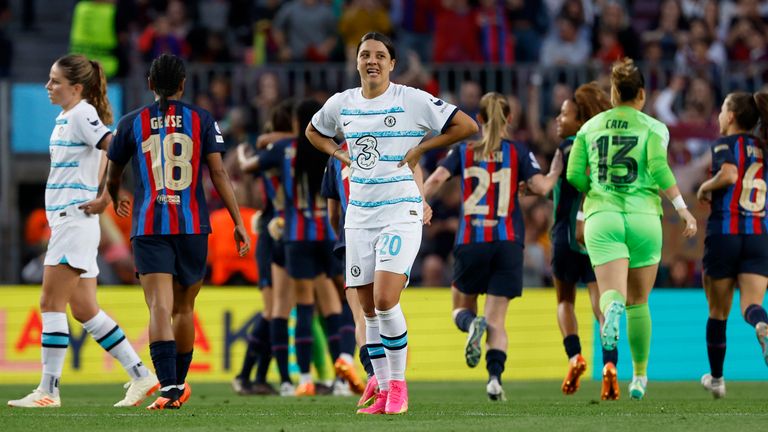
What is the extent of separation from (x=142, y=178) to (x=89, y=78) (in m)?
1.51

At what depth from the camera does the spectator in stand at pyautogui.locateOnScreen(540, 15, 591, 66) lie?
20.1 meters

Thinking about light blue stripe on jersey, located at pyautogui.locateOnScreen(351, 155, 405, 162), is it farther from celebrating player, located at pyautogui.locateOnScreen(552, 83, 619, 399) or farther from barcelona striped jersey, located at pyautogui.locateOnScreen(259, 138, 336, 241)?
barcelona striped jersey, located at pyautogui.locateOnScreen(259, 138, 336, 241)


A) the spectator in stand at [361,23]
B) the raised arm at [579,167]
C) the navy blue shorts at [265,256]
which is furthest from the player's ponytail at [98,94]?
the spectator in stand at [361,23]

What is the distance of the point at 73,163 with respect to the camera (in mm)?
10422

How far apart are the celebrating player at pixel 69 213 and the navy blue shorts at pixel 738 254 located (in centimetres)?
428

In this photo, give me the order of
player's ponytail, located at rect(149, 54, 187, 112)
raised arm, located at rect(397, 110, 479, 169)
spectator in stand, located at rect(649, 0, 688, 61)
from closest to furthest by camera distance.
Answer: raised arm, located at rect(397, 110, 479, 169) < player's ponytail, located at rect(149, 54, 187, 112) < spectator in stand, located at rect(649, 0, 688, 61)

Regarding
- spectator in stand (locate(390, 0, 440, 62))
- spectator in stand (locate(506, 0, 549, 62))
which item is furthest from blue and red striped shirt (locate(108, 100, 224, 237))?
spectator in stand (locate(390, 0, 440, 62))

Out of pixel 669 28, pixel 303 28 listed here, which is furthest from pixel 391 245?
pixel 669 28

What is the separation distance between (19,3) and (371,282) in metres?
14.9

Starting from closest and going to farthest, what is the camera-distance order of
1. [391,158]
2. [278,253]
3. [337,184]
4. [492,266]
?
[391,158], [337,184], [492,266], [278,253]

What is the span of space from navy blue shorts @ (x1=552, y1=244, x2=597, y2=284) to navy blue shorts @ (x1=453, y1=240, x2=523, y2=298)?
1.38 feet

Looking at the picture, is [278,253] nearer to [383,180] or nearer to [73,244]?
[73,244]

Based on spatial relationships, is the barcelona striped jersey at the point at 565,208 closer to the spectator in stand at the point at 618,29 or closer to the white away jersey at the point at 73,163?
the white away jersey at the point at 73,163

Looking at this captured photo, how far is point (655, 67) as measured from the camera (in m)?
19.7
